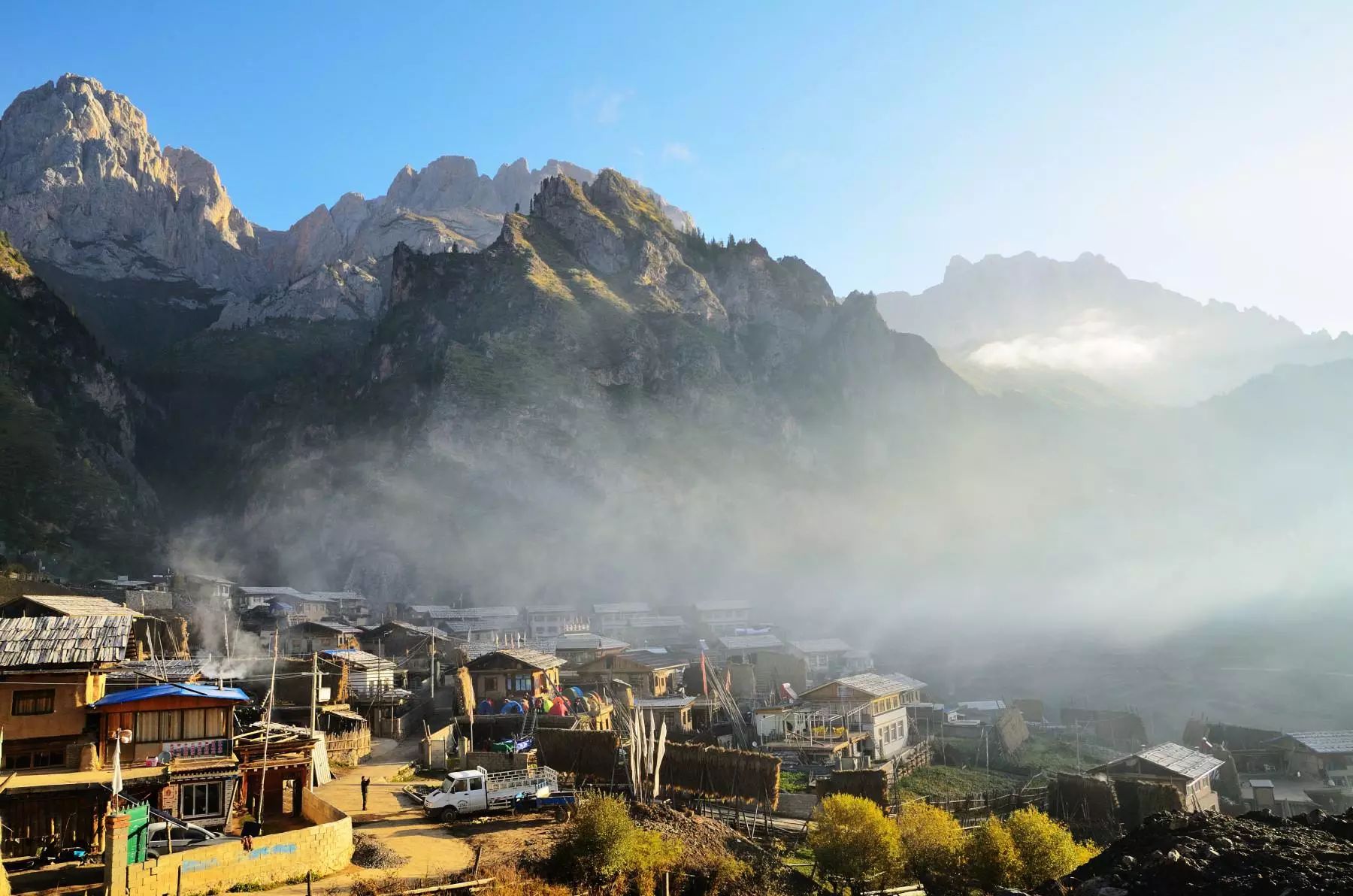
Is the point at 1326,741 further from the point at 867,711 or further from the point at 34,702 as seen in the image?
the point at 34,702

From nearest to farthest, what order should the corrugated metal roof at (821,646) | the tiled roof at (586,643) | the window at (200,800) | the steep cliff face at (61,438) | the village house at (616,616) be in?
the window at (200,800) → the tiled roof at (586,643) → the corrugated metal roof at (821,646) → the steep cliff face at (61,438) → the village house at (616,616)

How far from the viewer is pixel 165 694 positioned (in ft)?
80.5

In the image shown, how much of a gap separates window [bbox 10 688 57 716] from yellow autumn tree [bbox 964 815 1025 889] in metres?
27.1

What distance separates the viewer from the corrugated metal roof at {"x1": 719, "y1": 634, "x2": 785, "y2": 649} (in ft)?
277

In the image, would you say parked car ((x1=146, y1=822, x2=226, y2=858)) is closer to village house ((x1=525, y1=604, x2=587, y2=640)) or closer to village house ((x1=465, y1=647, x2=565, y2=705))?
village house ((x1=465, y1=647, x2=565, y2=705))

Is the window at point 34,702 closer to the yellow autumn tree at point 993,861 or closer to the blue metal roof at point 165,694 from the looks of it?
the blue metal roof at point 165,694

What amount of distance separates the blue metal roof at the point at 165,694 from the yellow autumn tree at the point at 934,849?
21.1 meters

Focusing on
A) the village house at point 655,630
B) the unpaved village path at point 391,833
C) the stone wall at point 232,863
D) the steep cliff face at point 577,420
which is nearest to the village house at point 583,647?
the village house at point 655,630

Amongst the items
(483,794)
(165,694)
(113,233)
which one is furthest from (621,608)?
(113,233)

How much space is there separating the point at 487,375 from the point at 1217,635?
10433 cm

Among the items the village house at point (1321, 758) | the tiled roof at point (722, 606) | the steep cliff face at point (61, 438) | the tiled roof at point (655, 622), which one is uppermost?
the steep cliff face at point (61, 438)

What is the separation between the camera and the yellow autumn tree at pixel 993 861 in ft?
77.9

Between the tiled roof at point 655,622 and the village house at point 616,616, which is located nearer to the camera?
the village house at point 616,616

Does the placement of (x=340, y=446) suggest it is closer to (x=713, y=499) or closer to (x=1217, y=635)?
(x=713, y=499)
